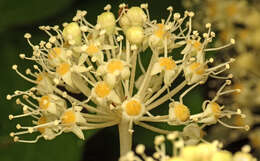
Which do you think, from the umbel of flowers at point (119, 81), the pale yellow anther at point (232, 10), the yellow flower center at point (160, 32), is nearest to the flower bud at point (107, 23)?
the umbel of flowers at point (119, 81)

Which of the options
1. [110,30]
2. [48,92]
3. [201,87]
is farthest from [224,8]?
[48,92]

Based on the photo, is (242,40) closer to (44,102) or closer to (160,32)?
(160,32)

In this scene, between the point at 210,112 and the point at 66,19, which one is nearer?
the point at 210,112

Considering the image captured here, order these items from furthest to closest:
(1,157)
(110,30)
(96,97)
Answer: (1,157) → (110,30) → (96,97)

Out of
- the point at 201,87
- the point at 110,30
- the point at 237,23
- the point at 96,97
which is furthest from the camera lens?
the point at 237,23

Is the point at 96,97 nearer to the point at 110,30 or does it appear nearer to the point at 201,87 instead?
the point at 110,30

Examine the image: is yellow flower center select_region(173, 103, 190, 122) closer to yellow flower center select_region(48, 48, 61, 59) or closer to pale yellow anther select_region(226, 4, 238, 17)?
yellow flower center select_region(48, 48, 61, 59)

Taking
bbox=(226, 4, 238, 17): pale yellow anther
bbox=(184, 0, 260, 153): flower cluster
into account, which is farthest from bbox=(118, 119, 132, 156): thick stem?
bbox=(226, 4, 238, 17): pale yellow anther
